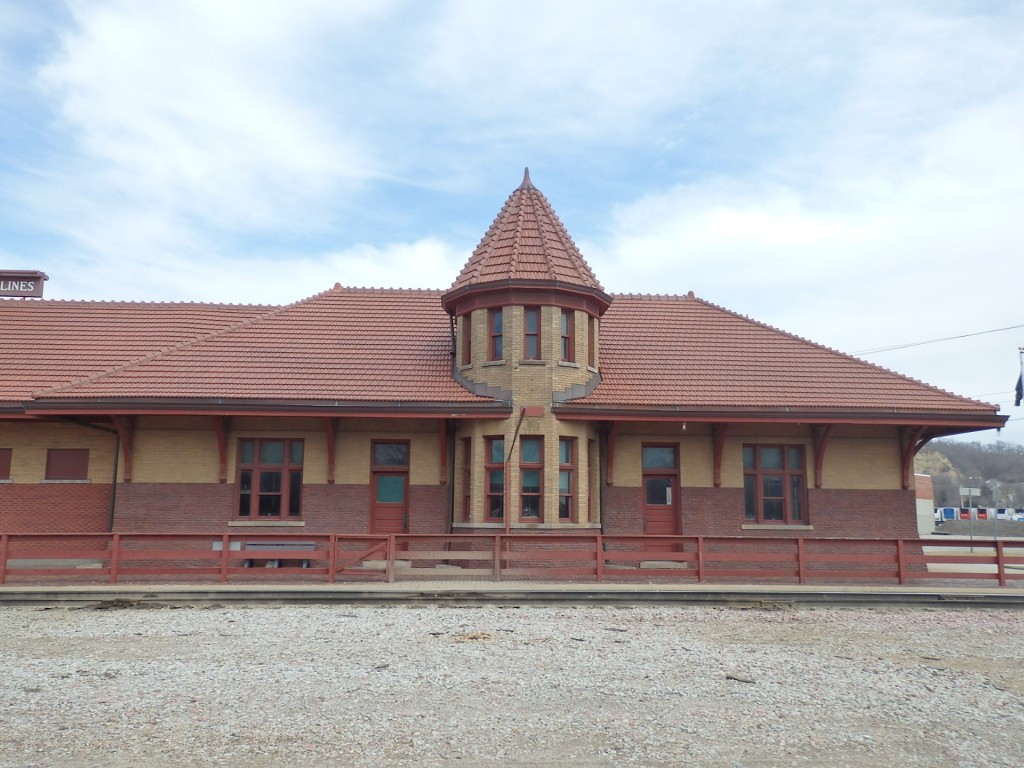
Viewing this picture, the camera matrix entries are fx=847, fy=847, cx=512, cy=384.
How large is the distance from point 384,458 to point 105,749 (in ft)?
41.3

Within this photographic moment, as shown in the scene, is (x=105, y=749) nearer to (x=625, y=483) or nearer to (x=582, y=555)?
(x=582, y=555)

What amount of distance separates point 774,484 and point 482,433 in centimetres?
683

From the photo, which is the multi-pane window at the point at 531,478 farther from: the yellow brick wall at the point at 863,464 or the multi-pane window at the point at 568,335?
the yellow brick wall at the point at 863,464

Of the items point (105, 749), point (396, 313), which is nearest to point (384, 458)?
point (396, 313)

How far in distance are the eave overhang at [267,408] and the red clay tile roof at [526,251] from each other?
2.92 m

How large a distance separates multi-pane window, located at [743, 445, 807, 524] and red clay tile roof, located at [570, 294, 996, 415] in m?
1.49

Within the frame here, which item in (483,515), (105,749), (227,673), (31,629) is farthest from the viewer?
(483,515)

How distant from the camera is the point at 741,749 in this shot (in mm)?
6625

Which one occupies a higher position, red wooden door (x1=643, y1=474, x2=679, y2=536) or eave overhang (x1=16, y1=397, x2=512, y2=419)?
eave overhang (x1=16, y1=397, x2=512, y2=419)

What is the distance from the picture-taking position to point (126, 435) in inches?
705

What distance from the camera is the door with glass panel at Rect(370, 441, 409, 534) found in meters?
18.8

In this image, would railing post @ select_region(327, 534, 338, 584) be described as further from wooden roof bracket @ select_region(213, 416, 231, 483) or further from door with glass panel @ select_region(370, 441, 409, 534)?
wooden roof bracket @ select_region(213, 416, 231, 483)

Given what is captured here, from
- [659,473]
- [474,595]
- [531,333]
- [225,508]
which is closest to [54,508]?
[225,508]

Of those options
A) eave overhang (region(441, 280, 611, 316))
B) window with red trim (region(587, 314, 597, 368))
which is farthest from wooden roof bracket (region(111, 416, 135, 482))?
window with red trim (region(587, 314, 597, 368))
